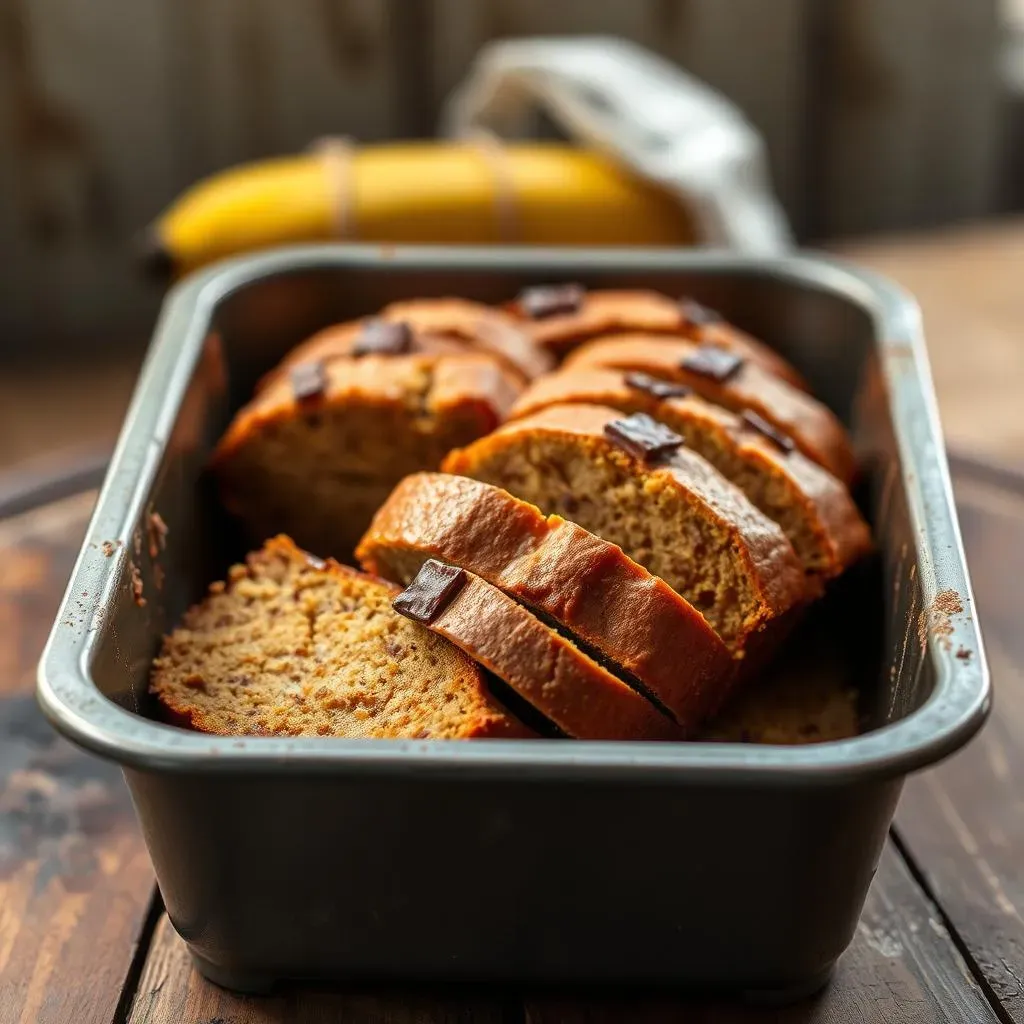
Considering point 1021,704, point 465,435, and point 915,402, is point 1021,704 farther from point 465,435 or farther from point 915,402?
point 465,435

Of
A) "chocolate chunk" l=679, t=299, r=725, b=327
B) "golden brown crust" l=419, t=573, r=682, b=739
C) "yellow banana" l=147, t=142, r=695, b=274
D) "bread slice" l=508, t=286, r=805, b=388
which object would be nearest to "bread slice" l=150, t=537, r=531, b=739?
"golden brown crust" l=419, t=573, r=682, b=739

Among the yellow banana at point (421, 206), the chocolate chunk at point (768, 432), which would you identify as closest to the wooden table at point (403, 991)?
the chocolate chunk at point (768, 432)

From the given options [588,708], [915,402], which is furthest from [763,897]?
[915,402]

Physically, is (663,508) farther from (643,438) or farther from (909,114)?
(909,114)

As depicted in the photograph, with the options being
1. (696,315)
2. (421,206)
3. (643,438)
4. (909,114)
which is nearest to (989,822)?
(643,438)

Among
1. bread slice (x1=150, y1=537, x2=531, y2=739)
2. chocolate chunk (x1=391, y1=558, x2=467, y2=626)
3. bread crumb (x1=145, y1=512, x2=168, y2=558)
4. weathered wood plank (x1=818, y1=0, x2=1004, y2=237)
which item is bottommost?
weathered wood plank (x1=818, y1=0, x2=1004, y2=237)

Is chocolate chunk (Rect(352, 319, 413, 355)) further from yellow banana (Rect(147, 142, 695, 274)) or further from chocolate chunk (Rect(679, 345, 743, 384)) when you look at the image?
yellow banana (Rect(147, 142, 695, 274))
